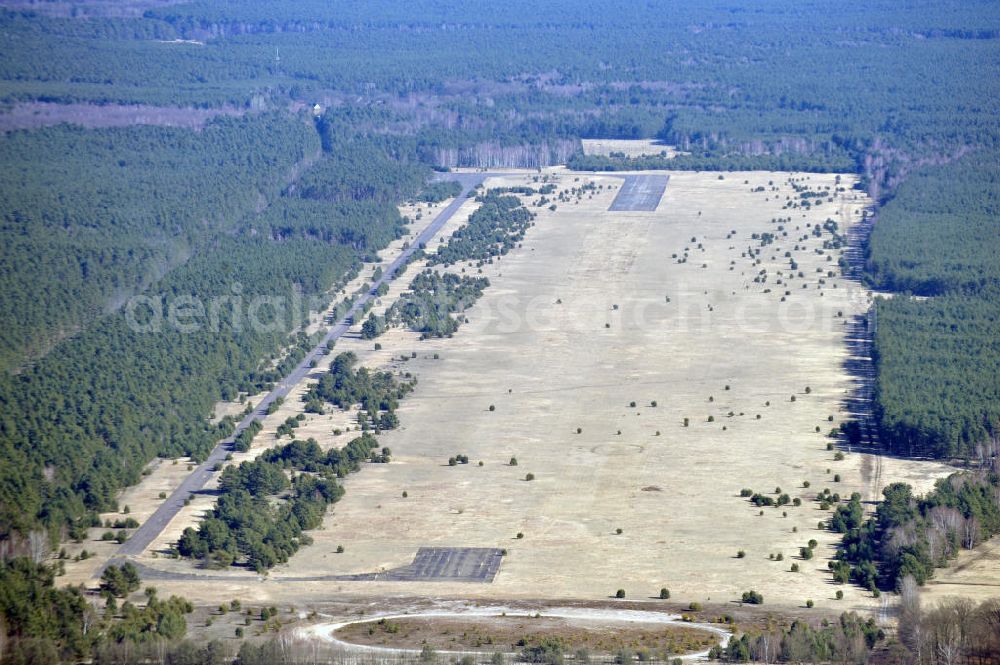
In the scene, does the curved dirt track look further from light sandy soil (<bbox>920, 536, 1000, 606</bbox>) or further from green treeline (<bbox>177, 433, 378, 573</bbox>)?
light sandy soil (<bbox>920, 536, 1000, 606</bbox>)

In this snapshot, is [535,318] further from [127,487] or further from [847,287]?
[127,487]

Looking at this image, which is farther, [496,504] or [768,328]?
[768,328]

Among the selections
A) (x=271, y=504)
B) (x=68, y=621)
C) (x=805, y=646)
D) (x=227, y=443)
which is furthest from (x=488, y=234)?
(x=805, y=646)

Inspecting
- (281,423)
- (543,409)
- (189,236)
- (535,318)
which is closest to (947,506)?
(543,409)

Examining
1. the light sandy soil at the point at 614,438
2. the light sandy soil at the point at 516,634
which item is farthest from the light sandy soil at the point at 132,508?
the light sandy soil at the point at 516,634

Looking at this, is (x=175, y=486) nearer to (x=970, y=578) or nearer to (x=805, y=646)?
(x=805, y=646)

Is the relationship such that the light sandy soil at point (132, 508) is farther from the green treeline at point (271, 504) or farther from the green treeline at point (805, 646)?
the green treeline at point (805, 646)

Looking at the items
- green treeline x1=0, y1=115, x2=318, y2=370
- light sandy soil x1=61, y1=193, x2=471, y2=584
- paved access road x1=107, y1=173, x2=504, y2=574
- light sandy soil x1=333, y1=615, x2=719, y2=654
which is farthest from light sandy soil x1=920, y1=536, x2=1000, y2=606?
green treeline x1=0, y1=115, x2=318, y2=370
